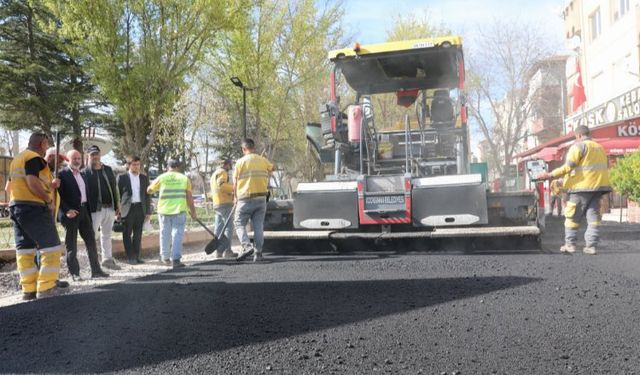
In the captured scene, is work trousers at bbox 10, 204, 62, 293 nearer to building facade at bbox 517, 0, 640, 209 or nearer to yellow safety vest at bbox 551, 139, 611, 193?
yellow safety vest at bbox 551, 139, 611, 193

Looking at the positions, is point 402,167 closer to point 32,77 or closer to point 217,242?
point 217,242

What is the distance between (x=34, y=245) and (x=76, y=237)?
99cm

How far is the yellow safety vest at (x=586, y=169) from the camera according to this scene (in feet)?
24.3

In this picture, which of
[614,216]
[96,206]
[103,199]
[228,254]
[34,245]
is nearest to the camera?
[34,245]

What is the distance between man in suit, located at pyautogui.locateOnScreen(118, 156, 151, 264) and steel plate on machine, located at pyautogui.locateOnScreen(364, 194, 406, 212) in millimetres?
3005

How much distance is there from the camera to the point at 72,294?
5371 millimetres

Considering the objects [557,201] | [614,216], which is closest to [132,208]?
[557,201]

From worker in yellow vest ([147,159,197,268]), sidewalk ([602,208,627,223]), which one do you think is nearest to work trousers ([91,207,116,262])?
worker in yellow vest ([147,159,197,268])

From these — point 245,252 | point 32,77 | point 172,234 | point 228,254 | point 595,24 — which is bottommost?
point 228,254

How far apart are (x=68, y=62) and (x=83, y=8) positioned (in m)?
13.1

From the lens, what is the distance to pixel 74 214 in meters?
6.25

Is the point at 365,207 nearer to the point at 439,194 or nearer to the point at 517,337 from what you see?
the point at 439,194

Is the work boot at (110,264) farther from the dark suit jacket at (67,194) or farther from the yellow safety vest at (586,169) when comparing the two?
the yellow safety vest at (586,169)

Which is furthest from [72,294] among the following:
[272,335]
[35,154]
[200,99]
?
[200,99]
